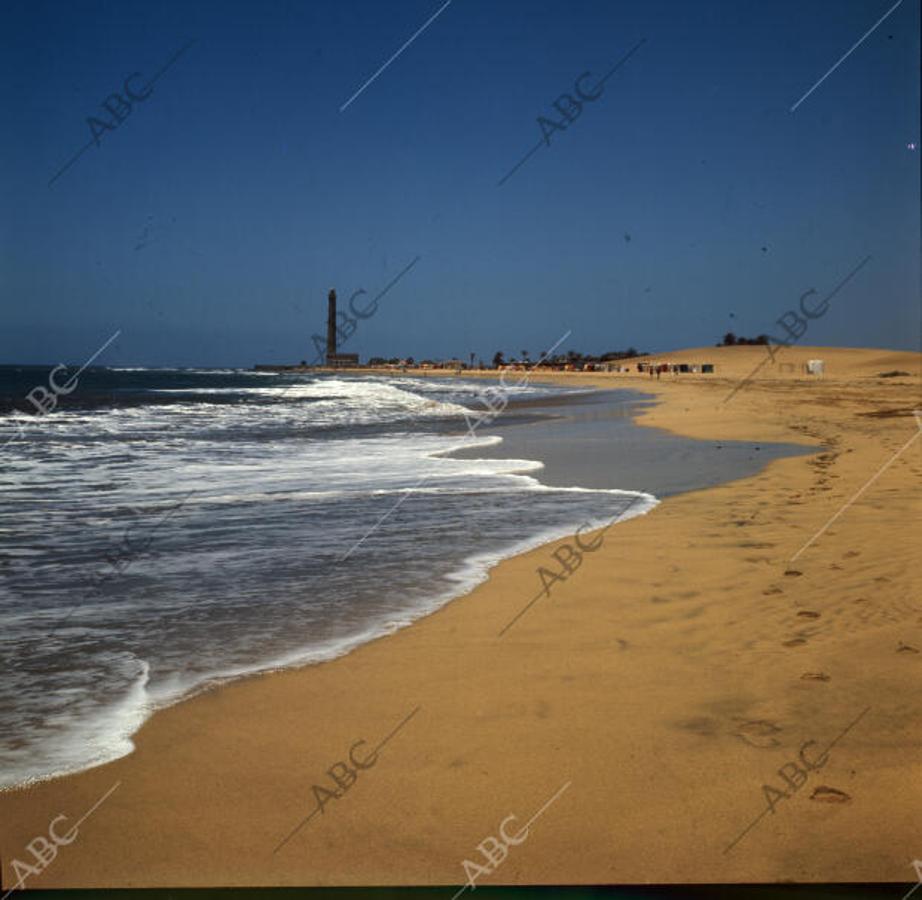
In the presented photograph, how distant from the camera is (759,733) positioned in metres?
3.20

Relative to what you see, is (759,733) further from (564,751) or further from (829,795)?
(564,751)

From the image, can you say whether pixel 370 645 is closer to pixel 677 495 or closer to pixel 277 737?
pixel 277 737

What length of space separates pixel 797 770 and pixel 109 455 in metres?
14.4

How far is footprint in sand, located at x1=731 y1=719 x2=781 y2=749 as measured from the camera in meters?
3.12

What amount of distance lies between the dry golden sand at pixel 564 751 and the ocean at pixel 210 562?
1.01 ft

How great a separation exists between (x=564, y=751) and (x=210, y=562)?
3.91 meters

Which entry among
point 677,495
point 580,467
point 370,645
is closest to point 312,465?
point 580,467

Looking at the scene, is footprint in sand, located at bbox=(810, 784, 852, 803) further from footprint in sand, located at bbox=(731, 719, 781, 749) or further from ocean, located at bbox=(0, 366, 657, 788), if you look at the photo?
ocean, located at bbox=(0, 366, 657, 788)

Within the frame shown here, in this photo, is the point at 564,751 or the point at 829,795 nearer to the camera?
the point at 829,795

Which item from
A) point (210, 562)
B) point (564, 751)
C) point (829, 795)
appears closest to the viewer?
point (829, 795)

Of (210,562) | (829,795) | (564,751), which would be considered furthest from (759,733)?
(210,562)

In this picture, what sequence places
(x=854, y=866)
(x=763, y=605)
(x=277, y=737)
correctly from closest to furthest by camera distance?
(x=854, y=866) < (x=277, y=737) < (x=763, y=605)

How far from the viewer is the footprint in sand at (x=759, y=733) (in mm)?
3115

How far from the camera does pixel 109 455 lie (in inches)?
596
